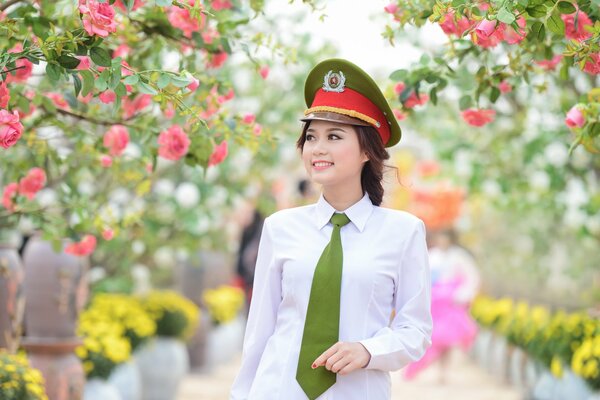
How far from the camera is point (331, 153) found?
2939 millimetres

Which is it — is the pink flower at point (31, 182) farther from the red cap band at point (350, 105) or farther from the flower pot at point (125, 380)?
the flower pot at point (125, 380)

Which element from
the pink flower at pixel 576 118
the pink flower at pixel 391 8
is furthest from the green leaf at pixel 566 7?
the pink flower at pixel 391 8

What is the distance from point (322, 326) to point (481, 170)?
5.10 metres

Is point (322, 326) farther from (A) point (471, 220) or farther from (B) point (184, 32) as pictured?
(A) point (471, 220)

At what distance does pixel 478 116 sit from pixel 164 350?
4.67m

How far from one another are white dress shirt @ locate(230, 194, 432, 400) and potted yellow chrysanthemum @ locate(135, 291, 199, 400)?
5021 mm

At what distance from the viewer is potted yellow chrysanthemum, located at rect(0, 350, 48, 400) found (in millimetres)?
4188

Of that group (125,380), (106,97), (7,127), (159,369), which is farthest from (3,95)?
(159,369)

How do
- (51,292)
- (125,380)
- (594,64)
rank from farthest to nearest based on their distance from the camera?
(125,380) < (51,292) < (594,64)

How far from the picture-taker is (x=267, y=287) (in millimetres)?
2980

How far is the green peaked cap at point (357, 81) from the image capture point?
2.95m

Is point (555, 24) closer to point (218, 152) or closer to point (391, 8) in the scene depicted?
point (391, 8)

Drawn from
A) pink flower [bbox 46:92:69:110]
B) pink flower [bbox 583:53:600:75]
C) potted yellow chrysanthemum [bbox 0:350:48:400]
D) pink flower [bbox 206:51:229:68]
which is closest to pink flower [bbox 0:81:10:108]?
pink flower [bbox 46:92:69:110]

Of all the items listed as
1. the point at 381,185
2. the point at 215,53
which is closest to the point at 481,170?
the point at 215,53
